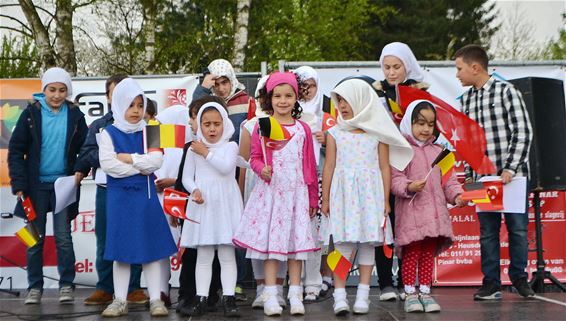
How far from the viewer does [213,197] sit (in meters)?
6.73

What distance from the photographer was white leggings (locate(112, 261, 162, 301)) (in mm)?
6812

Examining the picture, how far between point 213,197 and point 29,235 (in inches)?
74.5

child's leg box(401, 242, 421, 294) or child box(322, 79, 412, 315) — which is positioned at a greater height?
child box(322, 79, 412, 315)

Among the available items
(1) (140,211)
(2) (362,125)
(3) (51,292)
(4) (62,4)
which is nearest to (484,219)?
(2) (362,125)

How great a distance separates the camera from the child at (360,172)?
667cm

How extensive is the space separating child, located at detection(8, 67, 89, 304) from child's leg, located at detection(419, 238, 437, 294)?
2910 mm

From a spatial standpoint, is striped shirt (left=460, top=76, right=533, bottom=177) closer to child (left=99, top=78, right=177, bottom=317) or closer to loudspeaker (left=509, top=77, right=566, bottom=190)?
loudspeaker (left=509, top=77, right=566, bottom=190)

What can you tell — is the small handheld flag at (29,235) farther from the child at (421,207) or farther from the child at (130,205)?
the child at (421,207)

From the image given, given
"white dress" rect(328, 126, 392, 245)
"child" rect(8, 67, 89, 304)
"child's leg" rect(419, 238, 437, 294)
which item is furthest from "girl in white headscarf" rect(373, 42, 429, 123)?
"child" rect(8, 67, 89, 304)

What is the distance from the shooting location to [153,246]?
676cm

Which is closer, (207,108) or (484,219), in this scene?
(207,108)

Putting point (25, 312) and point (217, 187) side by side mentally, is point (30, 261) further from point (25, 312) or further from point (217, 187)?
point (217, 187)

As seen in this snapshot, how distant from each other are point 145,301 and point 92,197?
210 cm

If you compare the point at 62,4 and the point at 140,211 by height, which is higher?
the point at 62,4
